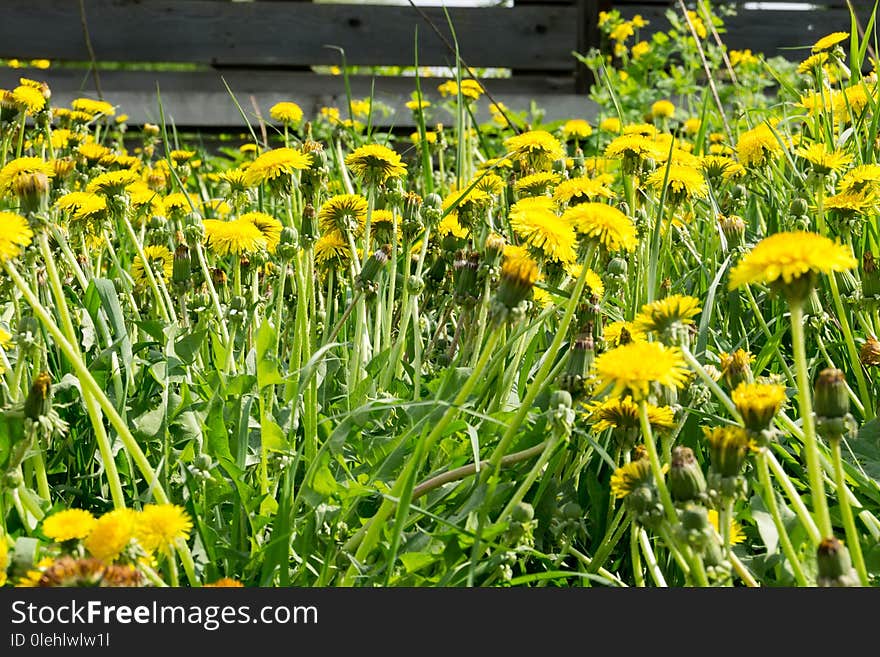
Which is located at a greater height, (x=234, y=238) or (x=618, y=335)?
(x=234, y=238)

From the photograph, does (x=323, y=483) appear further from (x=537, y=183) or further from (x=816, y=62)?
(x=816, y=62)

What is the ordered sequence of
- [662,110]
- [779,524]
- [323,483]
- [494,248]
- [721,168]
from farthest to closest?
1. [662,110]
2. [721,168]
3. [494,248]
4. [323,483]
5. [779,524]

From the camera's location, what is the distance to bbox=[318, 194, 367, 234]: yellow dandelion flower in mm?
1582

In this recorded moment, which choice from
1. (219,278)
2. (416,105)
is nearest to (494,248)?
(219,278)

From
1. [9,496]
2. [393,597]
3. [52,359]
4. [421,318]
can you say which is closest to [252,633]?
[393,597]

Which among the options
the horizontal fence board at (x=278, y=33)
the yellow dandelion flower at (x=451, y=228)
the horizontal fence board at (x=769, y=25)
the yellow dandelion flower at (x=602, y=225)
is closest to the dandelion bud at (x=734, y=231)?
the yellow dandelion flower at (x=451, y=228)

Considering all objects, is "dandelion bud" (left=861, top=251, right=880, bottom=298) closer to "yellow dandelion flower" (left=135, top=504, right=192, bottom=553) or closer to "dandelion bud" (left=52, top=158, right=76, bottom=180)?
"yellow dandelion flower" (left=135, top=504, right=192, bottom=553)

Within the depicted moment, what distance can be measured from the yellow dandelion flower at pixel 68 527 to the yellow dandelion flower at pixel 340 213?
0.80 meters

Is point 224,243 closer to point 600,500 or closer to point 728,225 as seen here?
point 600,500

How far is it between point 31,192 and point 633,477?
0.69 meters

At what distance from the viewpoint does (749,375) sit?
3.60ft

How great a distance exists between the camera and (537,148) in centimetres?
172

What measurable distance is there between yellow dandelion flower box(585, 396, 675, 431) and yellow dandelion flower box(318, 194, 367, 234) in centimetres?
64

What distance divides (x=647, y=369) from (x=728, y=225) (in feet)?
2.58
